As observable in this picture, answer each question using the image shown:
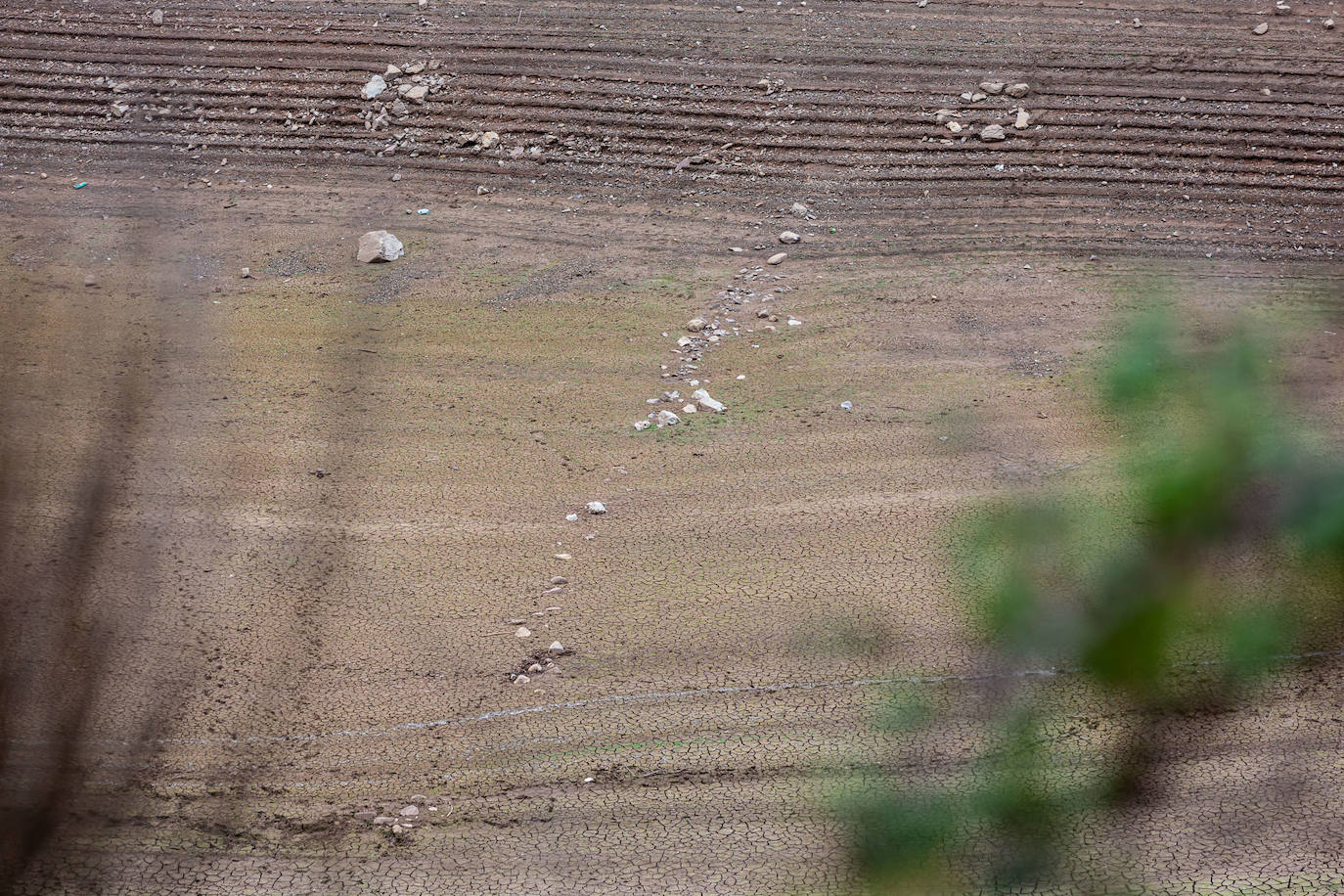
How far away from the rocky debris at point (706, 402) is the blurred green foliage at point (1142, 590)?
5623 millimetres

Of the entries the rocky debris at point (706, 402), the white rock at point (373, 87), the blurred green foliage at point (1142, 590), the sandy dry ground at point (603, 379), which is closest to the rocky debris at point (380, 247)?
the sandy dry ground at point (603, 379)

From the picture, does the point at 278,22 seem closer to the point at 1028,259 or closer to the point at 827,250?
the point at 827,250

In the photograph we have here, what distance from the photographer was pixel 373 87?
938 centimetres

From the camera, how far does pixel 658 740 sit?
4105 mm

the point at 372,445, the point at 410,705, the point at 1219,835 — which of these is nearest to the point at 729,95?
the point at 372,445

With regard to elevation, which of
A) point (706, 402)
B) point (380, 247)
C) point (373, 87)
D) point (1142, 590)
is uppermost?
point (1142, 590)

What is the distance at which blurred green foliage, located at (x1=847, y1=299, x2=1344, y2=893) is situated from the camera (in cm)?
69

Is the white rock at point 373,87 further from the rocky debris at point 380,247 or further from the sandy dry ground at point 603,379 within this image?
the rocky debris at point 380,247

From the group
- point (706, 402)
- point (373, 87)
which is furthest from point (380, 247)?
point (706, 402)

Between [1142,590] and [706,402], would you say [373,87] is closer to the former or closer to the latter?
[706,402]

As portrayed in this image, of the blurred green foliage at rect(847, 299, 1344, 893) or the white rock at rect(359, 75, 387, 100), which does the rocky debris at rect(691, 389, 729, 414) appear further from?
the blurred green foliage at rect(847, 299, 1344, 893)

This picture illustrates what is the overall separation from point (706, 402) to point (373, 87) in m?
4.43

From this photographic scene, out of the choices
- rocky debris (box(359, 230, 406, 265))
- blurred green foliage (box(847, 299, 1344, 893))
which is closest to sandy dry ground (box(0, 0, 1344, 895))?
blurred green foliage (box(847, 299, 1344, 893))

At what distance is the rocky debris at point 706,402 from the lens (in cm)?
651
